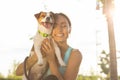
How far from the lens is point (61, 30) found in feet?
16.9

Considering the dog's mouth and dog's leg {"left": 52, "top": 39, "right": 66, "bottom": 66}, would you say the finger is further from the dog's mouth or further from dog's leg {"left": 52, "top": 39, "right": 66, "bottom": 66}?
the dog's mouth

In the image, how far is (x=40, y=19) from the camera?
529 cm

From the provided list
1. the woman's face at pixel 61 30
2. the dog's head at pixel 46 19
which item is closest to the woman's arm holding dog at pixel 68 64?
the woman's face at pixel 61 30

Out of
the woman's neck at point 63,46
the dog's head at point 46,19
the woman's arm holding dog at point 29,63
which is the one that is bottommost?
the woman's arm holding dog at point 29,63

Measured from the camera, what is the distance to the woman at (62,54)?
16.4 ft

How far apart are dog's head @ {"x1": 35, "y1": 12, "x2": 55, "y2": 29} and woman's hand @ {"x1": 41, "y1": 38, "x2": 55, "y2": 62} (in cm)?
22

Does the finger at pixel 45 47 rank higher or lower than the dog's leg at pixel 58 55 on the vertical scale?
higher

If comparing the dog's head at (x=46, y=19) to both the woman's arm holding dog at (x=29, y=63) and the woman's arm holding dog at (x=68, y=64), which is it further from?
the woman's arm holding dog at (x=29, y=63)

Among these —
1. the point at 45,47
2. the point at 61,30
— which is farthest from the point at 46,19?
the point at 45,47

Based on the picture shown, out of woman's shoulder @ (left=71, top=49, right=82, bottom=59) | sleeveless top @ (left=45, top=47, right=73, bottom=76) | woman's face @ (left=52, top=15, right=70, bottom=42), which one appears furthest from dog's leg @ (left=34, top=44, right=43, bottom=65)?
woman's shoulder @ (left=71, top=49, right=82, bottom=59)

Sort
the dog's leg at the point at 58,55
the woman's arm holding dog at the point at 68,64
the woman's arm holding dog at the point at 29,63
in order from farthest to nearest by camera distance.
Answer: the woman's arm holding dog at the point at 29,63 → the dog's leg at the point at 58,55 → the woman's arm holding dog at the point at 68,64

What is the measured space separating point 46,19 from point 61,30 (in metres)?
0.28

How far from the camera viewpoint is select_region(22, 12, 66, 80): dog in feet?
16.9

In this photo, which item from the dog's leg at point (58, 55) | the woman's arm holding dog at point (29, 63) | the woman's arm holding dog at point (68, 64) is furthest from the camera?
the woman's arm holding dog at point (29, 63)
